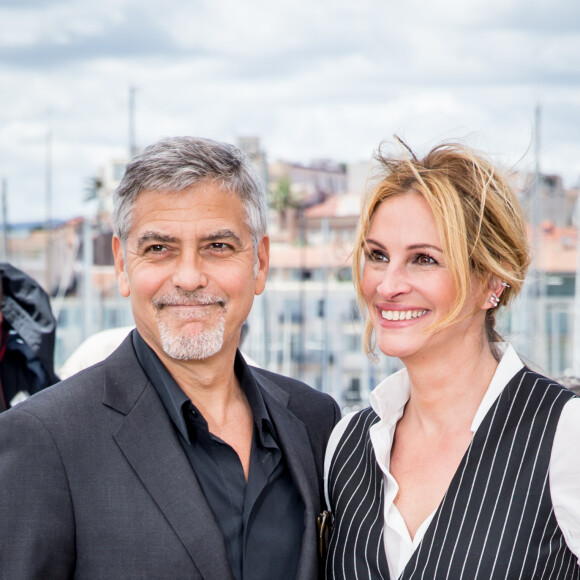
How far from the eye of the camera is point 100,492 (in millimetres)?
2256

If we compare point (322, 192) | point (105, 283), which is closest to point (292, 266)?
point (322, 192)

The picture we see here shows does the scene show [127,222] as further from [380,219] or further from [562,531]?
[562,531]

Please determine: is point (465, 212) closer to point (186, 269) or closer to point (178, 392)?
point (186, 269)

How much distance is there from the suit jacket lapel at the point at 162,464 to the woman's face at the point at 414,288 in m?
0.67

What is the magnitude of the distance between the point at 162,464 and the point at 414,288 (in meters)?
0.84

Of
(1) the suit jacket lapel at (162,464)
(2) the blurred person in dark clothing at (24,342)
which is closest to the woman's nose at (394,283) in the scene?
(1) the suit jacket lapel at (162,464)

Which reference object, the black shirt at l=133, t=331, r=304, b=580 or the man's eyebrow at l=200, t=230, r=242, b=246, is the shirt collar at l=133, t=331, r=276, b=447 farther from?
the man's eyebrow at l=200, t=230, r=242, b=246

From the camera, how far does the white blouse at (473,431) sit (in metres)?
2.26

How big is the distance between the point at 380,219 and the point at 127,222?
73 centimetres

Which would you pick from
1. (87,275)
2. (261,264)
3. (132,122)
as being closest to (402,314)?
(261,264)

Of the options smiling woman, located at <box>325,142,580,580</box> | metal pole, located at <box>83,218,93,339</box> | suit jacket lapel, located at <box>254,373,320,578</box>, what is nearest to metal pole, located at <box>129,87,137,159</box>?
metal pole, located at <box>83,218,93,339</box>

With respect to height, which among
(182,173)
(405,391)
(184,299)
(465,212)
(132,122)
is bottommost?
(405,391)

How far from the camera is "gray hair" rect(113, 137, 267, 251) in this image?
2520 millimetres

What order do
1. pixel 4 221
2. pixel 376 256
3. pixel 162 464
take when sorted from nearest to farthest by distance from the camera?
pixel 162 464 → pixel 376 256 → pixel 4 221
